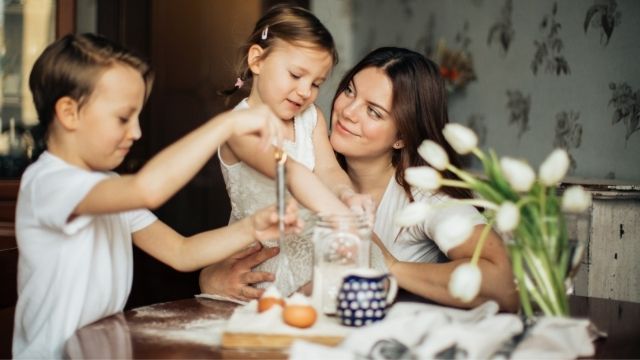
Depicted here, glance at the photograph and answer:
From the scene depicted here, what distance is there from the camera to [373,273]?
142 centimetres

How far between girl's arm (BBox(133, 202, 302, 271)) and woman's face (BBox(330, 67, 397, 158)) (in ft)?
1.78

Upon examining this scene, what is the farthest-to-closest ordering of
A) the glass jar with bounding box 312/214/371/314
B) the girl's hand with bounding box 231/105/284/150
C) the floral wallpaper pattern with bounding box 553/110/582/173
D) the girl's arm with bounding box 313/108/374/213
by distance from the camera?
1. the floral wallpaper pattern with bounding box 553/110/582/173
2. the girl's arm with bounding box 313/108/374/213
3. the glass jar with bounding box 312/214/371/314
4. the girl's hand with bounding box 231/105/284/150

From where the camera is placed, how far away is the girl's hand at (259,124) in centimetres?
144

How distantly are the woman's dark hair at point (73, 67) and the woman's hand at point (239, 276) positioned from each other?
0.61 meters

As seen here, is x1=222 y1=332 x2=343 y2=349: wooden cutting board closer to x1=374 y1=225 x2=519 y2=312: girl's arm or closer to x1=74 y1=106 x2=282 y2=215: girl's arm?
x1=74 y1=106 x2=282 y2=215: girl's arm

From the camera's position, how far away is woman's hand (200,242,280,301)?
1.92 meters

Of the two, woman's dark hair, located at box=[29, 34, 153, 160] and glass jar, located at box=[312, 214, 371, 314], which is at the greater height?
woman's dark hair, located at box=[29, 34, 153, 160]

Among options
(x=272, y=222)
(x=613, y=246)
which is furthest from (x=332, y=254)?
(x=613, y=246)

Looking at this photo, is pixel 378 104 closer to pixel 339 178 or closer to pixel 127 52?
pixel 339 178

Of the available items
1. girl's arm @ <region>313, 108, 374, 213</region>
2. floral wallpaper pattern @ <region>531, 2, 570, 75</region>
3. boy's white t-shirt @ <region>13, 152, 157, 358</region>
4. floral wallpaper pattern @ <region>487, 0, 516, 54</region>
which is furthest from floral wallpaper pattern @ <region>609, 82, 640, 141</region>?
boy's white t-shirt @ <region>13, 152, 157, 358</region>

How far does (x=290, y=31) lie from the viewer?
6.64 feet

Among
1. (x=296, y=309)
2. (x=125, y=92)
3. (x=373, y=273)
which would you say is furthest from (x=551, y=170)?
(x=125, y=92)

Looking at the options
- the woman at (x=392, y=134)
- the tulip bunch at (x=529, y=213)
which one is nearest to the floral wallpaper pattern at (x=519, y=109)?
the woman at (x=392, y=134)

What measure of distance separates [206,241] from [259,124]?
0.41 meters
